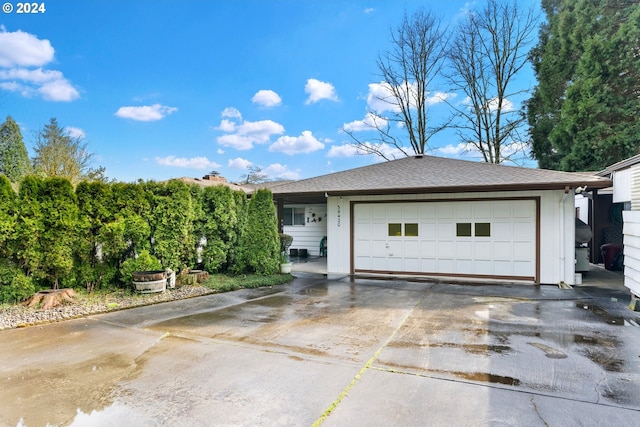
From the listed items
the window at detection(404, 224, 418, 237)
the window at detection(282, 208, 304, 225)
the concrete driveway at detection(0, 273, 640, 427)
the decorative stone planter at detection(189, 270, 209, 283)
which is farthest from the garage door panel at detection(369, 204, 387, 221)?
the window at detection(282, 208, 304, 225)

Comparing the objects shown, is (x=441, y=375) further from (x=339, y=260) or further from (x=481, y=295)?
(x=339, y=260)

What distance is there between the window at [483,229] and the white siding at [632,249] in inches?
107

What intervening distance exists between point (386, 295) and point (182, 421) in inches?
206

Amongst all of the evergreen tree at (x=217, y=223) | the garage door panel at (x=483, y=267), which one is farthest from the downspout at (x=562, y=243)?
the evergreen tree at (x=217, y=223)

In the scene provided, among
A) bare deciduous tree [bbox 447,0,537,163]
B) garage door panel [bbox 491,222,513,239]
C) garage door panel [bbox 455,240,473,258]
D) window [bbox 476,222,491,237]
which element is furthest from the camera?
bare deciduous tree [bbox 447,0,537,163]

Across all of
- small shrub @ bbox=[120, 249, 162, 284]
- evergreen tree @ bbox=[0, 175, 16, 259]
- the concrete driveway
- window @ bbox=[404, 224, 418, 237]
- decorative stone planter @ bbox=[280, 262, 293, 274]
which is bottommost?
the concrete driveway

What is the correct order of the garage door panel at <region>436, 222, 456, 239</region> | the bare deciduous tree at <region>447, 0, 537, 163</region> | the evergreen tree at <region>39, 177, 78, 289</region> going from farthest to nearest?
the bare deciduous tree at <region>447, 0, 537, 163</region> < the garage door panel at <region>436, 222, 456, 239</region> < the evergreen tree at <region>39, 177, 78, 289</region>

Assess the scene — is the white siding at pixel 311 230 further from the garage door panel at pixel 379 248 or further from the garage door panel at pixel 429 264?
the garage door panel at pixel 429 264

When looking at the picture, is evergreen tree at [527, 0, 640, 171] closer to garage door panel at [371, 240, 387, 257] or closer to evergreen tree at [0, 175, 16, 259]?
garage door panel at [371, 240, 387, 257]

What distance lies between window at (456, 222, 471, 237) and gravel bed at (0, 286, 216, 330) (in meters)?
6.24

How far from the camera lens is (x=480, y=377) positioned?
332 centimetres

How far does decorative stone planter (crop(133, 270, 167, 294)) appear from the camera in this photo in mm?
6918

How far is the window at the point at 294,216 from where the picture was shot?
15320mm

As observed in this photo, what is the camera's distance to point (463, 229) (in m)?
9.00
